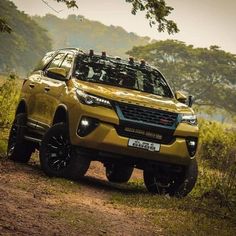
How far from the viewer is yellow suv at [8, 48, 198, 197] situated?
7664mm

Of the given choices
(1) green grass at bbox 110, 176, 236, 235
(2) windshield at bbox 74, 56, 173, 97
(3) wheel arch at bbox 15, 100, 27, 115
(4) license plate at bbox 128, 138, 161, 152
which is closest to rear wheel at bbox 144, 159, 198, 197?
(1) green grass at bbox 110, 176, 236, 235

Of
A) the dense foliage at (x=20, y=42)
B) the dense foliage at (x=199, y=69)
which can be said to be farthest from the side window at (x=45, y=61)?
the dense foliage at (x=20, y=42)

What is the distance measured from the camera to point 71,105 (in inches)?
311

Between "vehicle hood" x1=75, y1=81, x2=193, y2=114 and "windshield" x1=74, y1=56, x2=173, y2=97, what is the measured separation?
325 millimetres

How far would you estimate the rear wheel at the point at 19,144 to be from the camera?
979 cm

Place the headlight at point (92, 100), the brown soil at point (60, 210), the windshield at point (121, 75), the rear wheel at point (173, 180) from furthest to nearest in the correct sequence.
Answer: the windshield at point (121, 75) < the rear wheel at point (173, 180) < the headlight at point (92, 100) < the brown soil at point (60, 210)

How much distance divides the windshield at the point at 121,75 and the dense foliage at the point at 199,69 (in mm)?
46281

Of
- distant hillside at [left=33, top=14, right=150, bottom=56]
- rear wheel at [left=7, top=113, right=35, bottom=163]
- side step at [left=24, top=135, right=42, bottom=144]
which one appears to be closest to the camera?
side step at [left=24, top=135, right=42, bottom=144]

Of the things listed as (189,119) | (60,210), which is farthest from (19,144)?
(60,210)

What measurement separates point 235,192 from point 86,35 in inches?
7503

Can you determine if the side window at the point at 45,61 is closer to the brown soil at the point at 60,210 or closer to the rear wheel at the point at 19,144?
the rear wheel at the point at 19,144

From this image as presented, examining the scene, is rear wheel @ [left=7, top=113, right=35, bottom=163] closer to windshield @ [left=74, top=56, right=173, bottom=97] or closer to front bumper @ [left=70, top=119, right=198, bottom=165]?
windshield @ [left=74, top=56, right=173, bottom=97]

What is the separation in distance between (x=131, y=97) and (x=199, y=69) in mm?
50114

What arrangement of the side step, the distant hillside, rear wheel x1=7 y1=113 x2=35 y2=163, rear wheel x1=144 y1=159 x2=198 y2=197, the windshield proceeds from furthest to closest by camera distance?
the distant hillside < rear wheel x1=7 y1=113 x2=35 y2=163 < the side step < the windshield < rear wheel x1=144 y1=159 x2=198 y2=197
